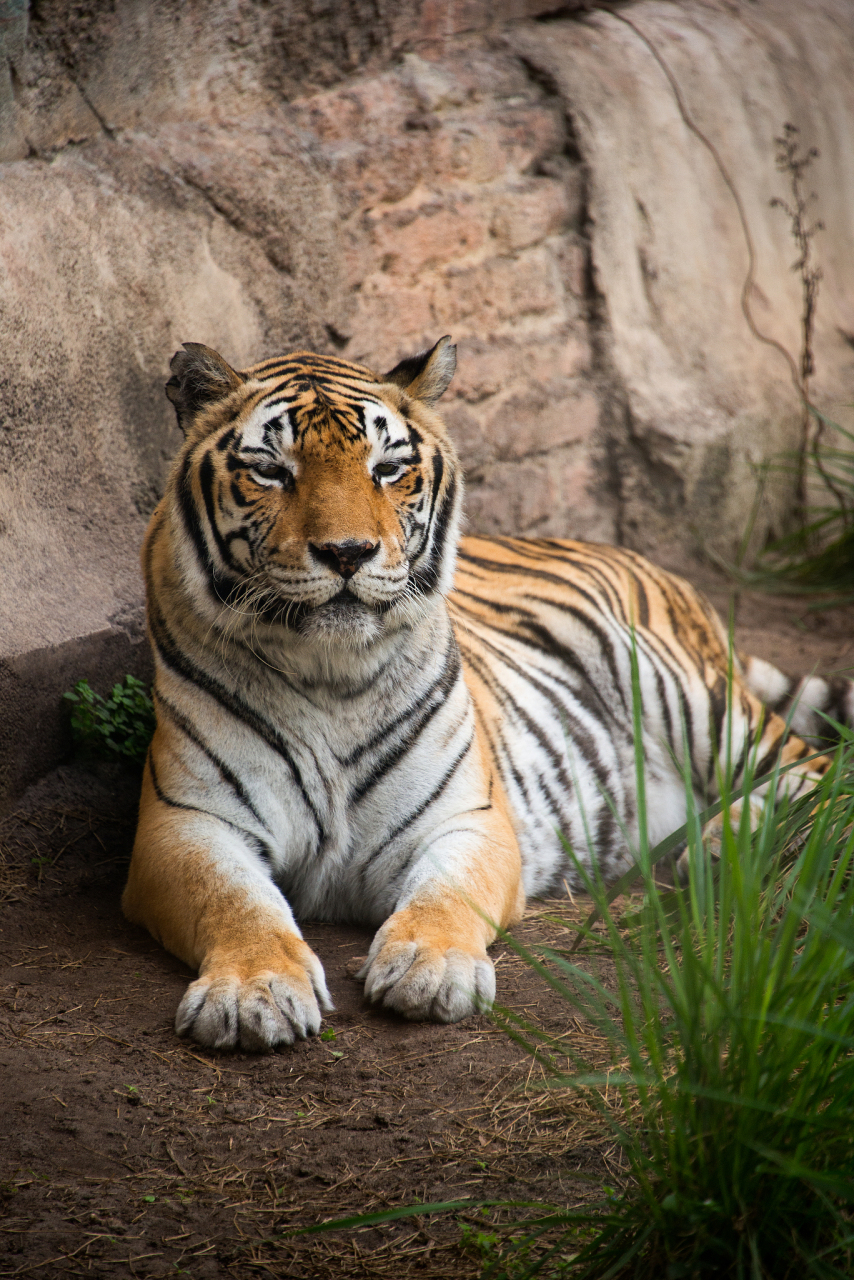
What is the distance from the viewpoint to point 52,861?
3.11 m

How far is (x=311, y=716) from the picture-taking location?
8.88 feet

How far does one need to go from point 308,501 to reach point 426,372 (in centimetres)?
67

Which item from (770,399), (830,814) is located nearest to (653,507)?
(770,399)

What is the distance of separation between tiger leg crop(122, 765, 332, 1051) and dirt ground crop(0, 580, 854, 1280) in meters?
0.07

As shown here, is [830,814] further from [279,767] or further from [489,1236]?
[279,767]

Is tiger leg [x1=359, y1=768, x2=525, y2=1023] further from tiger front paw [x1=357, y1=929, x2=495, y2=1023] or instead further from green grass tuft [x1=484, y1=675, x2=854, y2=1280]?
green grass tuft [x1=484, y1=675, x2=854, y2=1280]

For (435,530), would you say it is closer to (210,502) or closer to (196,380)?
(210,502)

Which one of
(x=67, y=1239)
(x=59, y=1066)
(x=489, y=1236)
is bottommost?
(x=59, y=1066)

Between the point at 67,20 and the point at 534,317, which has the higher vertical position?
the point at 67,20

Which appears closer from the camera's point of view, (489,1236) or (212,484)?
(489,1236)

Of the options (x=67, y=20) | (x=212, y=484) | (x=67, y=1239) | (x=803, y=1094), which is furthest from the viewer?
(x=67, y=20)

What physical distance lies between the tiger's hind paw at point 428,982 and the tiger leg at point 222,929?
13 centimetres

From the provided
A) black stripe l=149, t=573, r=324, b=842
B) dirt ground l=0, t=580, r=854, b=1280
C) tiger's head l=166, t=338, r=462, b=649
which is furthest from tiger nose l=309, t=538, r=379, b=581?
dirt ground l=0, t=580, r=854, b=1280

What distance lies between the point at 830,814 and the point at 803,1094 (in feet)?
1.47
